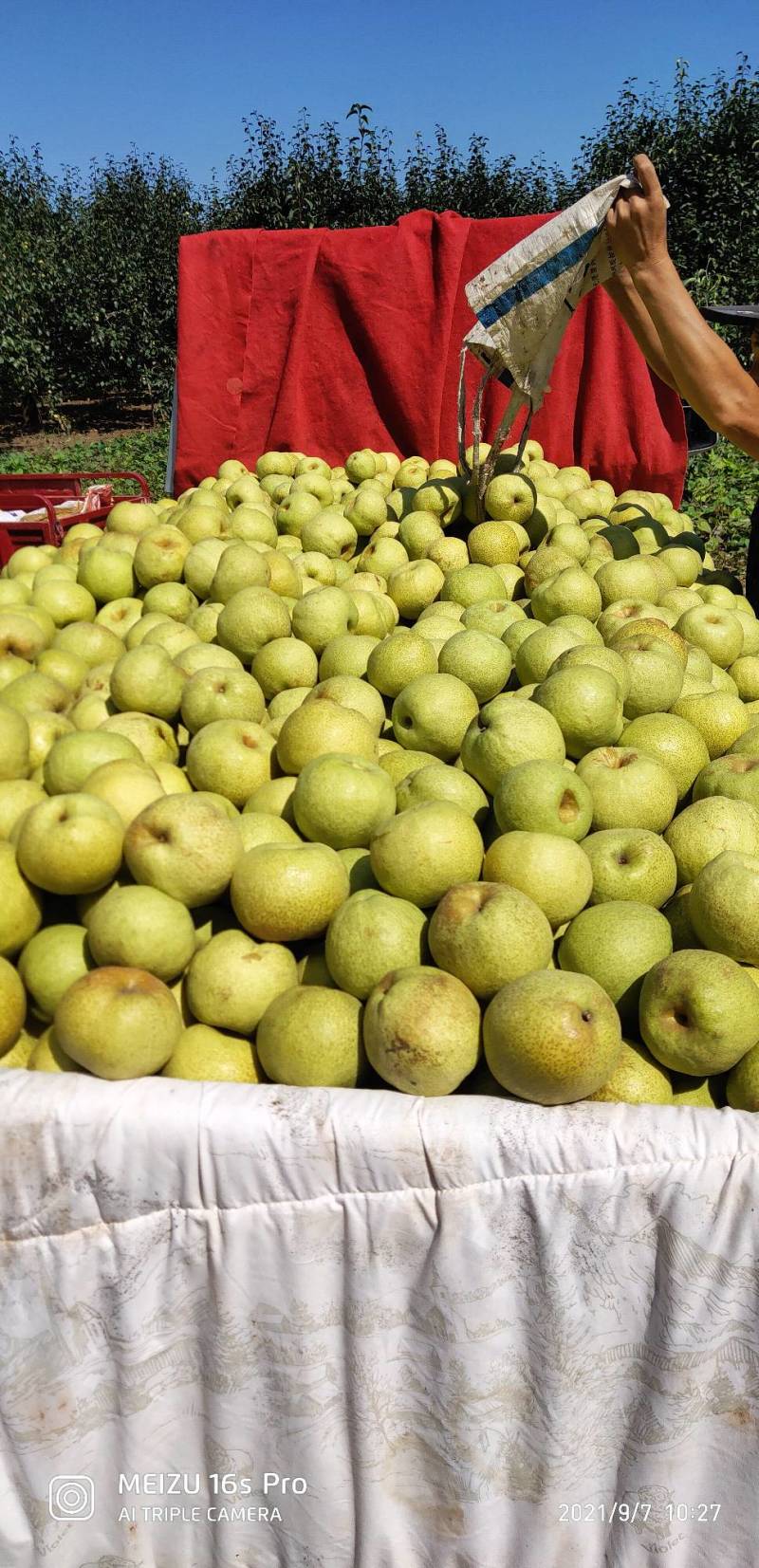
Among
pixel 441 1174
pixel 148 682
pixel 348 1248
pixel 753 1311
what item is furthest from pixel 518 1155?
pixel 148 682

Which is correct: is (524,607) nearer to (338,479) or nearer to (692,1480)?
(338,479)

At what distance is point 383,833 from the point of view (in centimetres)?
222

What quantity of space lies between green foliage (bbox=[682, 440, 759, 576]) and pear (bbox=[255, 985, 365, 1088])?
9.45 meters

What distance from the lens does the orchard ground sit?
11.1 meters

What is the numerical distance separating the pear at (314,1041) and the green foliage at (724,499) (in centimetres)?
945

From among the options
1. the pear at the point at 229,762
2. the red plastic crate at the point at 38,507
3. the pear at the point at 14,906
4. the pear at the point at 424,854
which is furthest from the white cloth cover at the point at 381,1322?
the red plastic crate at the point at 38,507

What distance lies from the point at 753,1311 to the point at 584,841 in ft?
3.69

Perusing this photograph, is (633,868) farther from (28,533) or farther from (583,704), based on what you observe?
(28,533)

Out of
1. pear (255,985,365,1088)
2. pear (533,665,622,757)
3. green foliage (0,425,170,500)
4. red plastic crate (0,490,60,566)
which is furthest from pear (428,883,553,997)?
green foliage (0,425,170,500)

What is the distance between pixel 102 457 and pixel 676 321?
20919 mm

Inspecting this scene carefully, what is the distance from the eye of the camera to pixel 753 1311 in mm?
1632

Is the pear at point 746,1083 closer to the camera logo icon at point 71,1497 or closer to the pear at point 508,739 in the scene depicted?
the pear at point 508,739

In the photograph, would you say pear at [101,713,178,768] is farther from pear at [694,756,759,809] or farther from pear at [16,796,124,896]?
pear at [694,756,759,809]

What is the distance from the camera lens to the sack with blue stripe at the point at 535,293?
368 cm
